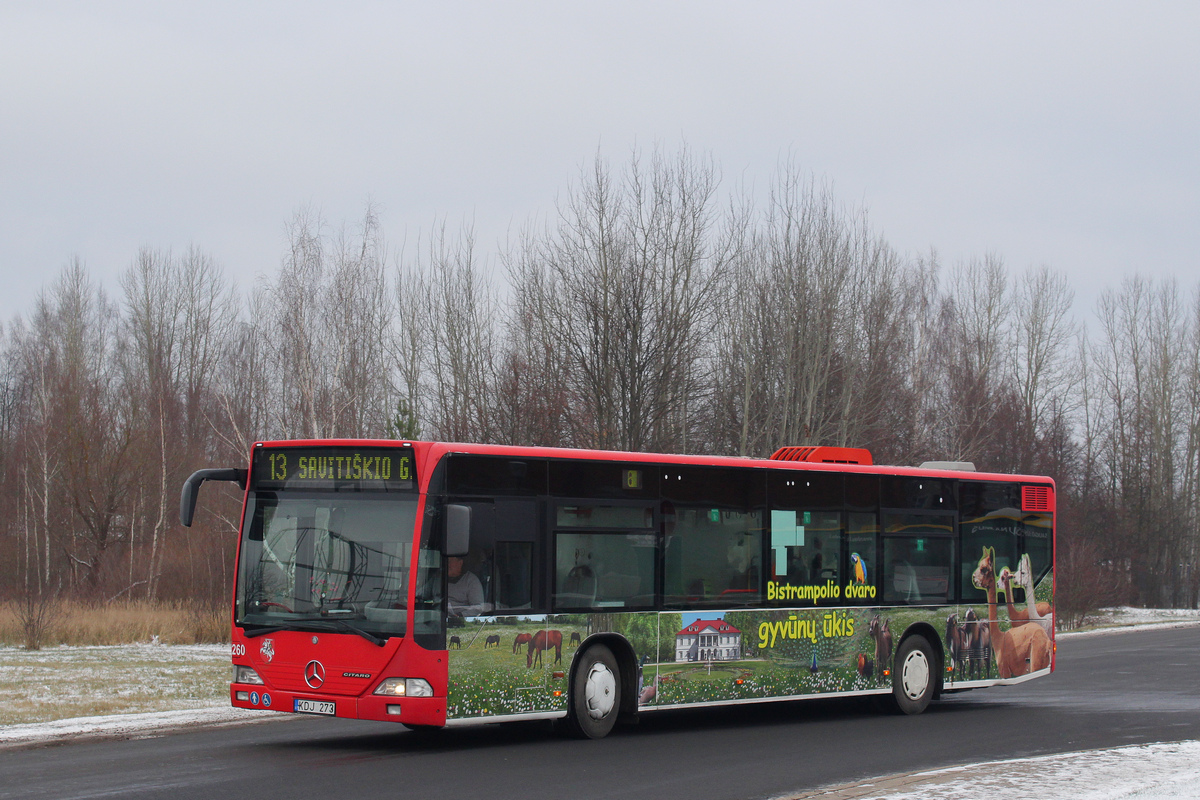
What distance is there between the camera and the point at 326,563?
11.3m

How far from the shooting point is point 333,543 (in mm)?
11297

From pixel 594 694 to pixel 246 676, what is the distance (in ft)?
10.6

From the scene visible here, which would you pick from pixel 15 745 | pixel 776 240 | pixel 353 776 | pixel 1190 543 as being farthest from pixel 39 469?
pixel 1190 543

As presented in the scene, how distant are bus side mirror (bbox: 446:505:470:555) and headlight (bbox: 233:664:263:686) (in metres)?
2.19

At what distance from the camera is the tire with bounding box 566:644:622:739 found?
39.7ft

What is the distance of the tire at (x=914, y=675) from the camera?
15.3 meters

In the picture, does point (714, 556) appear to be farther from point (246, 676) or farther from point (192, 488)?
point (192, 488)

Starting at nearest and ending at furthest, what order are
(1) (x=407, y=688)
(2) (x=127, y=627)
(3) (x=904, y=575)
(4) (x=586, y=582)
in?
(1) (x=407, y=688)
(4) (x=586, y=582)
(3) (x=904, y=575)
(2) (x=127, y=627)

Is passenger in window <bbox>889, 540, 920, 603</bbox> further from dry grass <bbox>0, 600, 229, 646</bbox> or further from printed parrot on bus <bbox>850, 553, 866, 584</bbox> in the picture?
dry grass <bbox>0, 600, 229, 646</bbox>

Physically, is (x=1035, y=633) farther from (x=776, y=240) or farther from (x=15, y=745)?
(x=776, y=240)

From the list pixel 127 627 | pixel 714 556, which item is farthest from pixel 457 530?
pixel 127 627

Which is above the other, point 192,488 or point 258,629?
point 192,488

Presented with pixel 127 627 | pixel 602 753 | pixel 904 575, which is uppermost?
pixel 904 575

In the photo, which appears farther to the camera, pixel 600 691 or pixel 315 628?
pixel 600 691
